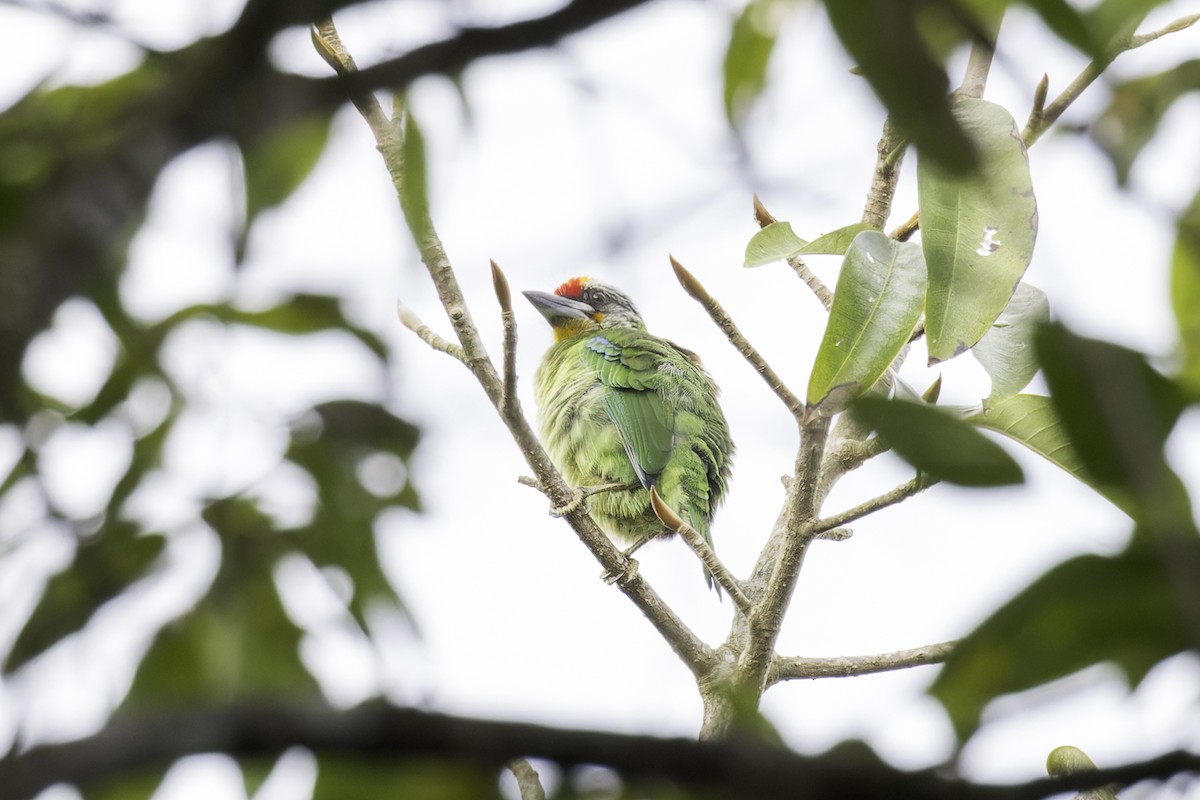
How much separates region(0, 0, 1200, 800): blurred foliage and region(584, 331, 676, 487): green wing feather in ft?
8.22

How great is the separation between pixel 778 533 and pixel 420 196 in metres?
2.06

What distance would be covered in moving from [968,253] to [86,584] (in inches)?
45.2

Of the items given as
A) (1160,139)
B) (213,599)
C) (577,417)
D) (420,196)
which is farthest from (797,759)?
(577,417)

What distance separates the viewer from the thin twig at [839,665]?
257cm

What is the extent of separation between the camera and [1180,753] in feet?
1.82

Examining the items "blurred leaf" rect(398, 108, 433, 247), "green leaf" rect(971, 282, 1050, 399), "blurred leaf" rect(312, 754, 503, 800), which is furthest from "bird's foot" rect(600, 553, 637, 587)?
"blurred leaf" rect(312, 754, 503, 800)

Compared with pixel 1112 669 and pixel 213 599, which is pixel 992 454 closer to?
pixel 1112 669

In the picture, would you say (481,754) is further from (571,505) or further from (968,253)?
(571,505)

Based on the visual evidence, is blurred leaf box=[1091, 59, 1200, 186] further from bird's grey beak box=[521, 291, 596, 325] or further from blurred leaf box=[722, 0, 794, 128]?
bird's grey beak box=[521, 291, 596, 325]

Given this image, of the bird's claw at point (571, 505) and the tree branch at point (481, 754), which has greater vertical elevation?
the tree branch at point (481, 754)

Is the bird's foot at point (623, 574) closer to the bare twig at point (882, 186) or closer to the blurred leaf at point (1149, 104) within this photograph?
the bare twig at point (882, 186)

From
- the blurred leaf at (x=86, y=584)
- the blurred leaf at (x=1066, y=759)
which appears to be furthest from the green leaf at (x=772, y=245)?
the blurred leaf at (x=86, y=584)

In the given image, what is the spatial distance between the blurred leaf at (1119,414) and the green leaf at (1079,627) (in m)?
0.05

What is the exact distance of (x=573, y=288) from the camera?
6.82m
